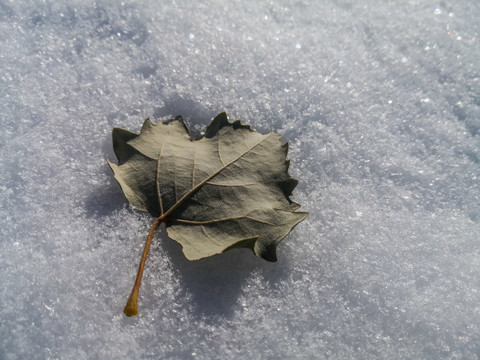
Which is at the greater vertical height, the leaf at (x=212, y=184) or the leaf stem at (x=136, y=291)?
the leaf at (x=212, y=184)

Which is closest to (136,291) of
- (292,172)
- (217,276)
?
(217,276)

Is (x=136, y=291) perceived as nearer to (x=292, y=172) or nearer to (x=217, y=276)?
(x=217, y=276)

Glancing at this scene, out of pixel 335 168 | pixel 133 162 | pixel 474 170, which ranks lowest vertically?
pixel 133 162

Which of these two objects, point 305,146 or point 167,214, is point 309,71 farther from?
point 167,214

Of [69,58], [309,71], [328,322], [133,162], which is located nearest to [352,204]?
[328,322]

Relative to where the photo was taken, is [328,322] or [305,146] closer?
[328,322]
